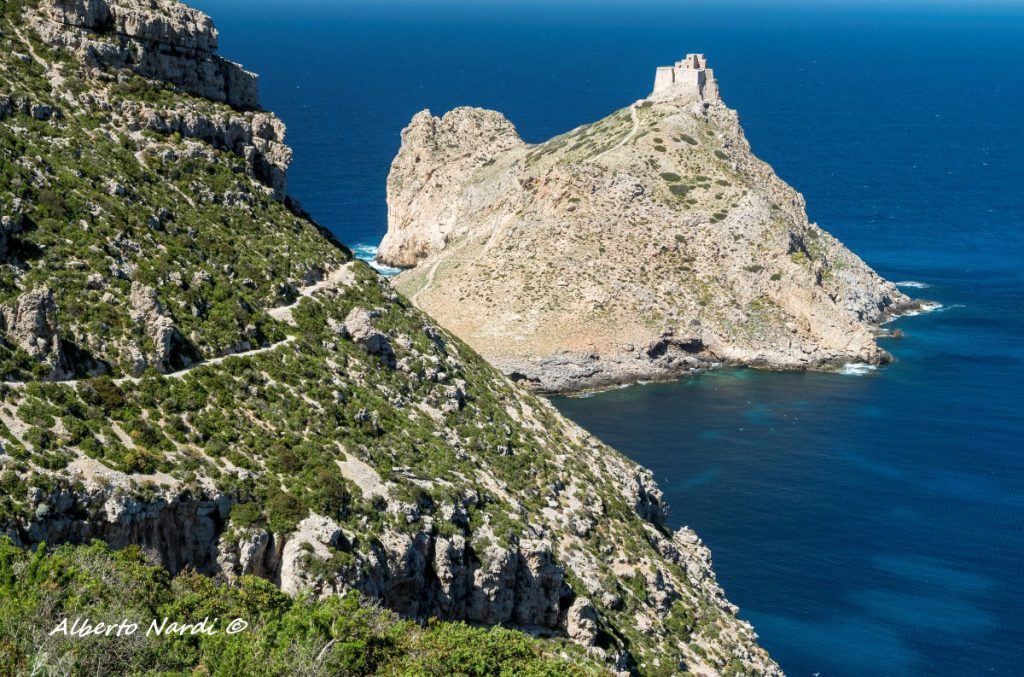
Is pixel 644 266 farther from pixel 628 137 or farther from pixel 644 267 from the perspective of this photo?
pixel 628 137

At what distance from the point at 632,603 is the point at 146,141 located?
35.6 metres

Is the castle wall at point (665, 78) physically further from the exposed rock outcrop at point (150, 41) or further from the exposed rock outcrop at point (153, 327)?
the exposed rock outcrop at point (153, 327)

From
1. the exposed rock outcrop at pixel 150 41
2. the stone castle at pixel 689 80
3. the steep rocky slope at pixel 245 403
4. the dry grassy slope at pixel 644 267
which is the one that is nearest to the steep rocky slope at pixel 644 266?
the dry grassy slope at pixel 644 267

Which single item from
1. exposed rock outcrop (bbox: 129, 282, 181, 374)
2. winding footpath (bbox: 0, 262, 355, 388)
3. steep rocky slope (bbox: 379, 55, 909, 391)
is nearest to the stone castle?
steep rocky slope (bbox: 379, 55, 909, 391)

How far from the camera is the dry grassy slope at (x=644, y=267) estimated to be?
14962cm

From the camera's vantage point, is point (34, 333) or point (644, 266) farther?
point (644, 266)

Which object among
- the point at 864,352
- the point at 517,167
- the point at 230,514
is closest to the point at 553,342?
the point at 864,352

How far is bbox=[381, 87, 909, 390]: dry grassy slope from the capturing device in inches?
5891

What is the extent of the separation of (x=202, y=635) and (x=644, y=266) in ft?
396

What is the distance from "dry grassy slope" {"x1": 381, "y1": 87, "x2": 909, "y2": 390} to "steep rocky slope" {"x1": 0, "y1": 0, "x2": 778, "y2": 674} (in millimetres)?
63253

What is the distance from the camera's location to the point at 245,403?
59094 millimetres

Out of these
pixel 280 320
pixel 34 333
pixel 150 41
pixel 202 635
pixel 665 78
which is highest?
pixel 665 78

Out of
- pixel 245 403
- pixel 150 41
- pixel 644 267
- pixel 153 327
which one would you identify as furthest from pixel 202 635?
pixel 644 267

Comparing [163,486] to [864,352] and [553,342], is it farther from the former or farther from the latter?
[864,352]
